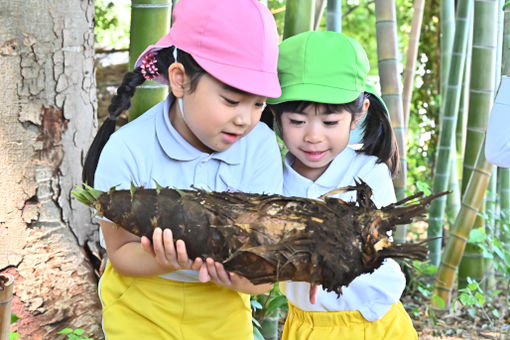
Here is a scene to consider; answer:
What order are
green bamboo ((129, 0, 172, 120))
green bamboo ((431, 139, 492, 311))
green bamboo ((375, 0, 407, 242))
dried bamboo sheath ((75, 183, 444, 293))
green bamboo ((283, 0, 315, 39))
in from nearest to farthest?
dried bamboo sheath ((75, 183, 444, 293)), green bamboo ((129, 0, 172, 120)), green bamboo ((283, 0, 315, 39)), green bamboo ((375, 0, 407, 242)), green bamboo ((431, 139, 492, 311))

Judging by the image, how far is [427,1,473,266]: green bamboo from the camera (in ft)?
11.8

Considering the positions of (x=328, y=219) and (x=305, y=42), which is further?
(x=305, y=42)

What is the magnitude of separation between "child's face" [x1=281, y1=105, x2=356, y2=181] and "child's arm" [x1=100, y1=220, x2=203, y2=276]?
43cm

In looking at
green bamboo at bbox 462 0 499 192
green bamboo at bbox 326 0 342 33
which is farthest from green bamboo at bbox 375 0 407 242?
green bamboo at bbox 462 0 499 192

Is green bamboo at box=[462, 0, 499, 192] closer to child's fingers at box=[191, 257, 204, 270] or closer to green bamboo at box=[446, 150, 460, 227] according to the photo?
green bamboo at box=[446, 150, 460, 227]

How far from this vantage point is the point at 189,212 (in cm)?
131

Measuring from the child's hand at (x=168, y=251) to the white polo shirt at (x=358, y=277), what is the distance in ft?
1.43

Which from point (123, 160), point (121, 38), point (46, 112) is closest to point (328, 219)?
point (123, 160)

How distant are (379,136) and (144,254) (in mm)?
701

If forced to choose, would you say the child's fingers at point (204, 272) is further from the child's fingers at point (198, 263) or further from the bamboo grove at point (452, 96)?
the bamboo grove at point (452, 96)

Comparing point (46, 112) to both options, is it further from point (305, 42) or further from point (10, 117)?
point (305, 42)

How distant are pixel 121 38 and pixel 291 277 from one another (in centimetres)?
473

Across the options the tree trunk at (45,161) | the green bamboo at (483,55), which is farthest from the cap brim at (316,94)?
the green bamboo at (483,55)

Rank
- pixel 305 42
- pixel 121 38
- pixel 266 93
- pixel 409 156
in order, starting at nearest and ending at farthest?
pixel 266 93 → pixel 305 42 → pixel 121 38 → pixel 409 156
